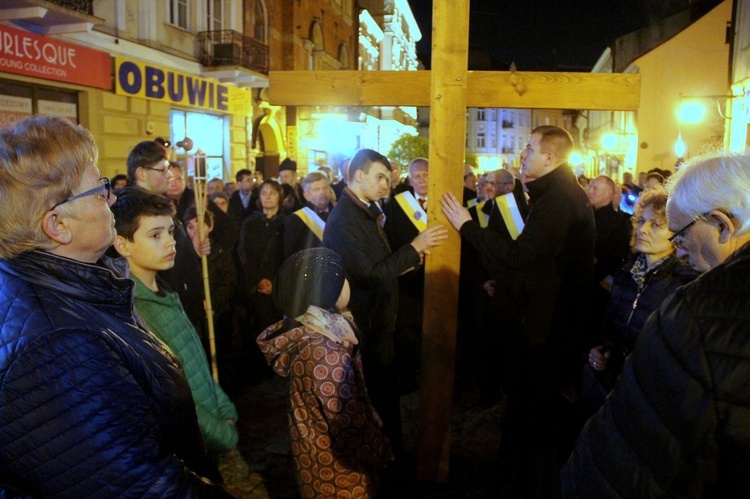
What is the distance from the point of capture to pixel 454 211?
3381 millimetres

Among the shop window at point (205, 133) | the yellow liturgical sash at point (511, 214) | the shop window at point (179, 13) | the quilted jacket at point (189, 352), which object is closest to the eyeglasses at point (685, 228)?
the quilted jacket at point (189, 352)

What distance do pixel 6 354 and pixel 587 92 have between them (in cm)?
306

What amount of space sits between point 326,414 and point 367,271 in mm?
1162

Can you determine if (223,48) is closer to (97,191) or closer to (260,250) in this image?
(260,250)

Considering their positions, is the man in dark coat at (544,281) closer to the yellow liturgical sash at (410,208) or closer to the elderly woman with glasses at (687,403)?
the yellow liturgical sash at (410,208)

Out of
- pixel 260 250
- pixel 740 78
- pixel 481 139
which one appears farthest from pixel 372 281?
pixel 481 139

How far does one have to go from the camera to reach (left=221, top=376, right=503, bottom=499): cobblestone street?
378cm

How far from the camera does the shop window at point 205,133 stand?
1577 centimetres

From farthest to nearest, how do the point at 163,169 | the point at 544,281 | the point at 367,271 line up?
the point at 163,169, the point at 544,281, the point at 367,271

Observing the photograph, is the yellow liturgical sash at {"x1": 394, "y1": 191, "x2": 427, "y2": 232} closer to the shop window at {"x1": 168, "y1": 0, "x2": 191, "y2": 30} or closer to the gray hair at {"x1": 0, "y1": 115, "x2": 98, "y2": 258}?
the gray hair at {"x1": 0, "y1": 115, "x2": 98, "y2": 258}

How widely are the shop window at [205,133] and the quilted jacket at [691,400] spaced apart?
49.5 feet

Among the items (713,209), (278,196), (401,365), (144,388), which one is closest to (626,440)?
(713,209)

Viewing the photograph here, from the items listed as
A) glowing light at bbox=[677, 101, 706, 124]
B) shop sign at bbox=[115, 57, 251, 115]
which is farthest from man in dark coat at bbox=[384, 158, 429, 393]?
glowing light at bbox=[677, 101, 706, 124]

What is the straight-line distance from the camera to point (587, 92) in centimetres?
334
